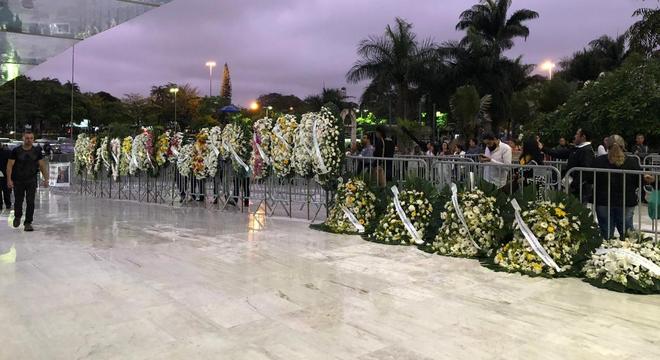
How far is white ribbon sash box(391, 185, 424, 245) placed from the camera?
795 cm

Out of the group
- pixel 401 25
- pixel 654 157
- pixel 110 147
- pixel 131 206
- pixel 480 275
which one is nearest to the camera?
pixel 480 275

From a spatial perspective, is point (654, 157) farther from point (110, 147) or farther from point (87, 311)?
point (110, 147)

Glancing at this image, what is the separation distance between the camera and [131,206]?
1388cm

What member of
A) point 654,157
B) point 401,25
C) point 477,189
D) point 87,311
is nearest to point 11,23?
point 87,311

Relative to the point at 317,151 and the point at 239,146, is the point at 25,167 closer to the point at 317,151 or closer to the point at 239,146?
the point at 239,146

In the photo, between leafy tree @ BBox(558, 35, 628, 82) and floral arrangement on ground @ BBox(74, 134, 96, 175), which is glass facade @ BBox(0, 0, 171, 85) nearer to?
floral arrangement on ground @ BBox(74, 134, 96, 175)

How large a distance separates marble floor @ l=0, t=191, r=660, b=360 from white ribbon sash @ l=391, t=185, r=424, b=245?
1.19 ft

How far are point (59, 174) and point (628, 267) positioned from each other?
1882 centimetres

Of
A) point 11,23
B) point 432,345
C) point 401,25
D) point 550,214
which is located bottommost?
point 432,345

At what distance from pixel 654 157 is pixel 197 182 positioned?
36.5ft

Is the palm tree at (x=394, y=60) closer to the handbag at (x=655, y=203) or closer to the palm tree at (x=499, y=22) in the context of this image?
the palm tree at (x=499, y=22)

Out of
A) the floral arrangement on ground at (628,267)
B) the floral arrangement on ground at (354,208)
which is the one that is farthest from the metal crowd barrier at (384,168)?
the floral arrangement on ground at (628,267)

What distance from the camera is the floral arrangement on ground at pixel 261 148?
11125 mm

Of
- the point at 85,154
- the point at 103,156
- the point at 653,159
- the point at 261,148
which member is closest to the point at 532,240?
the point at 261,148
